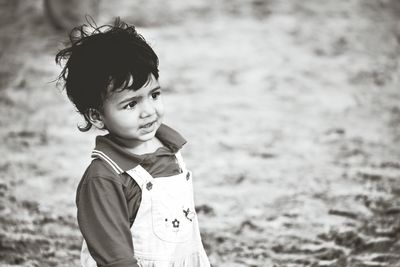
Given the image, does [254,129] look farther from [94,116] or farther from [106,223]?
[106,223]

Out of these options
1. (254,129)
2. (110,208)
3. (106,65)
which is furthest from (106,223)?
(254,129)

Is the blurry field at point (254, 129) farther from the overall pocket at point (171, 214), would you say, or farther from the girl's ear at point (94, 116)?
the girl's ear at point (94, 116)

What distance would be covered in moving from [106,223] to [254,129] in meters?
3.02

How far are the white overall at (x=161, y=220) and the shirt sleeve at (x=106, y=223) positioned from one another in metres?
0.08

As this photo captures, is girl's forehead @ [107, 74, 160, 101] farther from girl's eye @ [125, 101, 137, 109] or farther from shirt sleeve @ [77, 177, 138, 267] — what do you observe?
shirt sleeve @ [77, 177, 138, 267]

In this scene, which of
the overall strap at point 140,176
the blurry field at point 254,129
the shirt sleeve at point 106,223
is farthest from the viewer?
the blurry field at point 254,129

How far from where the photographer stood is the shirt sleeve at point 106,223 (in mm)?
1937

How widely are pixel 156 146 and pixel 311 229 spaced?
156 cm

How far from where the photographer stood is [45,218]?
363 centimetres

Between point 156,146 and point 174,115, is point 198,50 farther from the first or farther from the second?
point 156,146

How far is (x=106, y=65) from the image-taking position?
1978 mm

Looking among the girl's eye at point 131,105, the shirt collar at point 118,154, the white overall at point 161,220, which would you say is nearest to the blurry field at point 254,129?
the white overall at point 161,220

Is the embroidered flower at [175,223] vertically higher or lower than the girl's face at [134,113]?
lower

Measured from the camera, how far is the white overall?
2.05 metres
